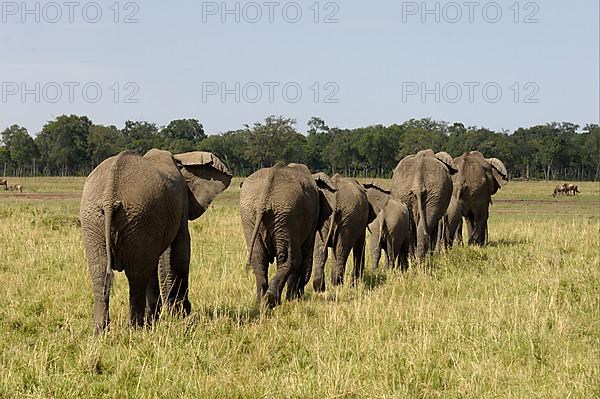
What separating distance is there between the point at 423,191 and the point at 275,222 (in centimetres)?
565

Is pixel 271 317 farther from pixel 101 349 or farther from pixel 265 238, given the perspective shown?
pixel 101 349

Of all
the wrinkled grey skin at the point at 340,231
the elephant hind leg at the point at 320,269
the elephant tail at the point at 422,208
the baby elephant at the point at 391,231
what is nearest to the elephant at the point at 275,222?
the elephant hind leg at the point at 320,269

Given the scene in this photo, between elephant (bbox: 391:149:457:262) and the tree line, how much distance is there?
6844 cm

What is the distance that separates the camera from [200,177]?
9336 mm

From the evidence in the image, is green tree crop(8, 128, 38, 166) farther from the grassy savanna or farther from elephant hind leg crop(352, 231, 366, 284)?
elephant hind leg crop(352, 231, 366, 284)

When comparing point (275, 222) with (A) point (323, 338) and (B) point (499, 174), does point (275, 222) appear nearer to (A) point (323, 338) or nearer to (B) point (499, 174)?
(A) point (323, 338)

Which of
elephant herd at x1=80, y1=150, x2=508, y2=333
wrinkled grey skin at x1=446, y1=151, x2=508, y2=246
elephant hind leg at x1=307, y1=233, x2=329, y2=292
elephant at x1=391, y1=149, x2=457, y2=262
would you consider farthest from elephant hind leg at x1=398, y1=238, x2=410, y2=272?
wrinkled grey skin at x1=446, y1=151, x2=508, y2=246

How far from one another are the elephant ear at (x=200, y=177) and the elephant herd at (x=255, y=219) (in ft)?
0.04

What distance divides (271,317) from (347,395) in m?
2.97

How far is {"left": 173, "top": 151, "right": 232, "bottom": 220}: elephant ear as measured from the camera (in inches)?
365

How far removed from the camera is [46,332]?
8.18 meters

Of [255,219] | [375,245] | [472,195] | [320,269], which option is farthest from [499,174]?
[255,219]

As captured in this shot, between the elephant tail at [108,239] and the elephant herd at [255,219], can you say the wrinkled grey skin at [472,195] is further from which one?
the elephant tail at [108,239]

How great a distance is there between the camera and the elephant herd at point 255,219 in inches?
288
